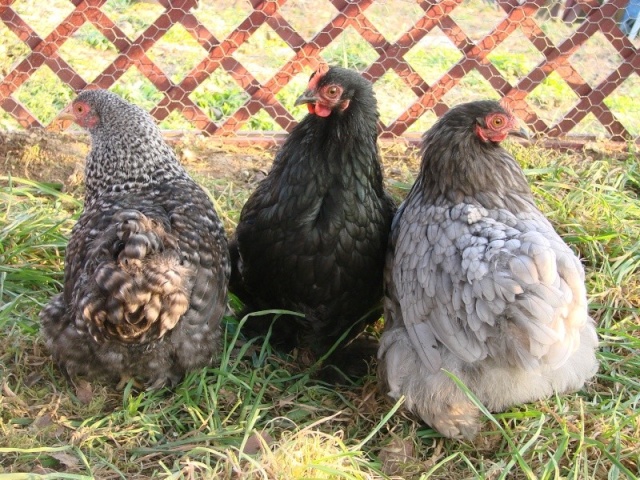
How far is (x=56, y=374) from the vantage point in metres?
2.79

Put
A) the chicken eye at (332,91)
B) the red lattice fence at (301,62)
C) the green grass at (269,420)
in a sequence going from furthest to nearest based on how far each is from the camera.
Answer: the red lattice fence at (301,62), the chicken eye at (332,91), the green grass at (269,420)

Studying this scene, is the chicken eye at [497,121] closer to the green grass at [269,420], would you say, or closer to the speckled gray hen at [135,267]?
the green grass at [269,420]

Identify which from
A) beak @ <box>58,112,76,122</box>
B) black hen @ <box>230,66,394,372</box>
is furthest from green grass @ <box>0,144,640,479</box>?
beak @ <box>58,112,76,122</box>

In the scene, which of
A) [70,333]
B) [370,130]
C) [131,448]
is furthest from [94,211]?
[370,130]

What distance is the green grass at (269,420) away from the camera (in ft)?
7.73

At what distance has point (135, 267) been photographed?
2.24 m

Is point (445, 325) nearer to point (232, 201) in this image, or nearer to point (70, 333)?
point (70, 333)

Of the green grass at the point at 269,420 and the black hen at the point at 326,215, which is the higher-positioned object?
the black hen at the point at 326,215

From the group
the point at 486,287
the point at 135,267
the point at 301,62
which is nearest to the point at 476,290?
the point at 486,287

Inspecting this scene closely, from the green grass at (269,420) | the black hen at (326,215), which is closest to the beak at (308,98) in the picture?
the black hen at (326,215)

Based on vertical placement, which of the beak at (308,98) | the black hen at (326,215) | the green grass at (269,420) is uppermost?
the beak at (308,98)

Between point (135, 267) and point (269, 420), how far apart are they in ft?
2.52

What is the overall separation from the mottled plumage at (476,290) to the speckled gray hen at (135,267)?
717mm

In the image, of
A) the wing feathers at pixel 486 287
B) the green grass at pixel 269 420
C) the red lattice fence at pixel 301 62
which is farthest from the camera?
the red lattice fence at pixel 301 62
